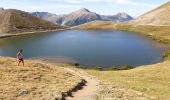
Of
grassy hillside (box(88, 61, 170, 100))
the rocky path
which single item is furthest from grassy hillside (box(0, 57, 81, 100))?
grassy hillside (box(88, 61, 170, 100))

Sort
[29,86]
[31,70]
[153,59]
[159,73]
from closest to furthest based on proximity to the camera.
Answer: [29,86] < [31,70] < [159,73] < [153,59]

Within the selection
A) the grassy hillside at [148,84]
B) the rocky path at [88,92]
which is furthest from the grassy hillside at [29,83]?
the grassy hillside at [148,84]

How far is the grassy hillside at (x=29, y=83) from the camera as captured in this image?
1410 inches

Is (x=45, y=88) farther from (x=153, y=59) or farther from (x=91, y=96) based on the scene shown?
(x=153, y=59)

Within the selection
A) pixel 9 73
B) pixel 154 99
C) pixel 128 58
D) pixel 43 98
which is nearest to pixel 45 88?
pixel 43 98

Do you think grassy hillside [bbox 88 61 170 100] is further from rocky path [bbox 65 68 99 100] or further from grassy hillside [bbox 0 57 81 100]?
grassy hillside [bbox 0 57 81 100]

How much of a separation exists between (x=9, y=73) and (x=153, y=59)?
246 ft

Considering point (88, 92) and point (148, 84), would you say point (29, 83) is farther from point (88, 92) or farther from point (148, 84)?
point (148, 84)

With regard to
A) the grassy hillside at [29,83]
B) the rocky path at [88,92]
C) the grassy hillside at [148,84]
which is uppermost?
the grassy hillside at [29,83]

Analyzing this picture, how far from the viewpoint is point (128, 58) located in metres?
115

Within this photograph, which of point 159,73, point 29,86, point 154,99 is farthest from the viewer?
point 159,73

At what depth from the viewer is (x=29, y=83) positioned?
137 feet

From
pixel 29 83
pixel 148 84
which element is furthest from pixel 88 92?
pixel 148 84

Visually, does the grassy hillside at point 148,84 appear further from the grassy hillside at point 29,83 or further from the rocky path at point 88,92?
the grassy hillside at point 29,83
